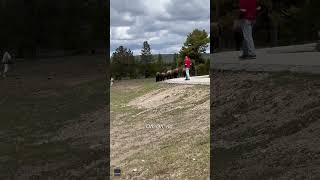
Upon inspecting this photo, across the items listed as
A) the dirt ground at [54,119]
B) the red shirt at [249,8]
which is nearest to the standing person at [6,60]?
the dirt ground at [54,119]

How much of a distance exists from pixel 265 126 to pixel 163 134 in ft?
7.72

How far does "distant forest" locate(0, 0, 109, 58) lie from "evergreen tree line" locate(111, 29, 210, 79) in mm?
1852

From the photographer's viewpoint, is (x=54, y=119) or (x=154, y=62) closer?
(x=54, y=119)

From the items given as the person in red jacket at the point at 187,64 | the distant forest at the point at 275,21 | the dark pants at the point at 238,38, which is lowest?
the person in red jacket at the point at 187,64

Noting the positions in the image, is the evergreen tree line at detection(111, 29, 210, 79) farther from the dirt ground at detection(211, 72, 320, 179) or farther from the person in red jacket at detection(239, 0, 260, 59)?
the person in red jacket at detection(239, 0, 260, 59)

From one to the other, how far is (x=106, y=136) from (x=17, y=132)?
8.47 ft

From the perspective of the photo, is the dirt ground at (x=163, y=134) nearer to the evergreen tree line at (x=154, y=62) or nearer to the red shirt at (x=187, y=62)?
the red shirt at (x=187, y=62)

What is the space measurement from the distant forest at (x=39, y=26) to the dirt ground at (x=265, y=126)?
398 centimetres

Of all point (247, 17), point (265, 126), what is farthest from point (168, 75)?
point (265, 126)

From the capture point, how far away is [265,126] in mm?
8828

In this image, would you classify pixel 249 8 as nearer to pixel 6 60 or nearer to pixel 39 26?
pixel 39 26

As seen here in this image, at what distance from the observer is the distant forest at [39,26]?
12.5 m

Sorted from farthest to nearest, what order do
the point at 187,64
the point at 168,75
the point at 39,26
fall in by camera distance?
1. the point at 168,75
2. the point at 187,64
3. the point at 39,26

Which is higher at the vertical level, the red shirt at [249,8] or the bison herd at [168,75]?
the red shirt at [249,8]
